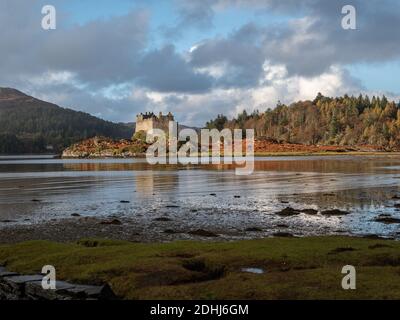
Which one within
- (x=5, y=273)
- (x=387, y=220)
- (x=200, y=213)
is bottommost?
(x=200, y=213)

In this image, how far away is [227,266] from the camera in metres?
17.8

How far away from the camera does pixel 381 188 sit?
60.9 metres

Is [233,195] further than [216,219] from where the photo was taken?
Yes

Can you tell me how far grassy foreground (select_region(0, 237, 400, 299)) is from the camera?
14.3m

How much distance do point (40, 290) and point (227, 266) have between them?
652 cm

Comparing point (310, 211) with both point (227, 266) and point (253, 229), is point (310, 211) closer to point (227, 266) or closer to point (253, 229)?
point (253, 229)

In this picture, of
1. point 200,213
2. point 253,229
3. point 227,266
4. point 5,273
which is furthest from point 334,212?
point 5,273

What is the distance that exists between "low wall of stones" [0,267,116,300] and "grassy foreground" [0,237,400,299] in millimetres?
954

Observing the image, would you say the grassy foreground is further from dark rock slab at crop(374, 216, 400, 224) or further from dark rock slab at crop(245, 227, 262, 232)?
dark rock slab at crop(374, 216, 400, 224)

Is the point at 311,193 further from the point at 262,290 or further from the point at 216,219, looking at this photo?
the point at 262,290

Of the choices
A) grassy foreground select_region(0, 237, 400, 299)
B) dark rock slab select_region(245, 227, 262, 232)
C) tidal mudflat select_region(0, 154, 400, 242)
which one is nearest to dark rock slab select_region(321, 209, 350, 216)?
tidal mudflat select_region(0, 154, 400, 242)

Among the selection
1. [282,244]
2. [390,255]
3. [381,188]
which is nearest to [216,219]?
[282,244]
